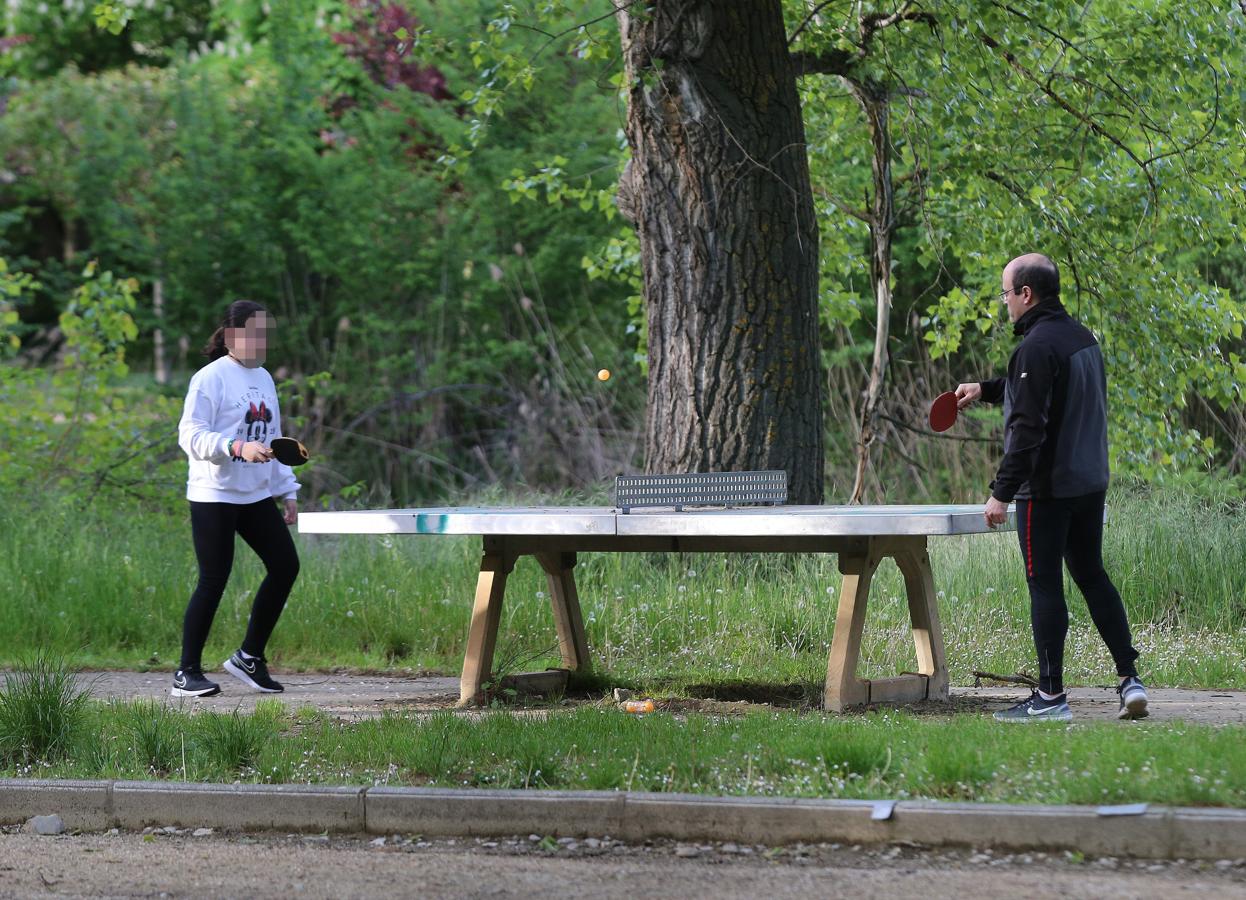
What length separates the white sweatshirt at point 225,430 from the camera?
7.87m

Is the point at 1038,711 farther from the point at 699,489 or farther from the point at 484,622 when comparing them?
the point at 484,622

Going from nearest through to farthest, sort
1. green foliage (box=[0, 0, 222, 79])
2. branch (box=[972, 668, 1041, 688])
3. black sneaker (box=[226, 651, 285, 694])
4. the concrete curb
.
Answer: the concrete curb, branch (box=[972, 668, 1041, 688]), black sneaker (box=[226, 651, 285, 694]), green foliage (box=[0, 0, 222, 79])

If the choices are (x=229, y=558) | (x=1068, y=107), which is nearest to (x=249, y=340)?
(x=229, y=558)

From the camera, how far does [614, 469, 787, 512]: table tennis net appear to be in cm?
697

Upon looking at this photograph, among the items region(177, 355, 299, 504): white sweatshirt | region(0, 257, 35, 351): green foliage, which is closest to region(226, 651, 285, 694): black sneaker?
region(177, 355, 299, 504): white sweatshirt

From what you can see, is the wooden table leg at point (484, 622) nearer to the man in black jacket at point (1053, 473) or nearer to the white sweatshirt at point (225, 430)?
the white sweatshirt at point (225, 430)

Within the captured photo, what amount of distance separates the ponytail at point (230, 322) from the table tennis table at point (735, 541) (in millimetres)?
1413

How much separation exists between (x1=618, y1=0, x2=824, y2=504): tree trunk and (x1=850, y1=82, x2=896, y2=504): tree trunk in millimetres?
1241

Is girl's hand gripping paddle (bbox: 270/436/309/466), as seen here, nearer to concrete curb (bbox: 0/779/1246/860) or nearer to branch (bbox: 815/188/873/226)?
concrete curb (bbox: 0/779/1246/860)

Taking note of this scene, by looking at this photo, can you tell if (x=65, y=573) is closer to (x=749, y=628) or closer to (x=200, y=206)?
(x=749, y=628)

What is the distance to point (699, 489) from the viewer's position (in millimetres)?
7238

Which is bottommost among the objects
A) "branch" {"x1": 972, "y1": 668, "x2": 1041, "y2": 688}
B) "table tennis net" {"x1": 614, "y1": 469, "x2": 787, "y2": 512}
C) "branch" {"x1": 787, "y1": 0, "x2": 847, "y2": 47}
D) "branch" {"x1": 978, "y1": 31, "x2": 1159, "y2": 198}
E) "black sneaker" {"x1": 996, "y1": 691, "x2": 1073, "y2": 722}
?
"branch" {"x1": 972, "y1": 668, "x2": 1041, "y2": 688}

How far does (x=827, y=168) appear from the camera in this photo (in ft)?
44.0

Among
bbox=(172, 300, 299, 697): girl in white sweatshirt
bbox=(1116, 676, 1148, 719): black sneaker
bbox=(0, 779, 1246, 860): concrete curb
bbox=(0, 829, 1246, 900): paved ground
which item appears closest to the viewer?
bbox=(0, 829, 1246, 900): paved ground
